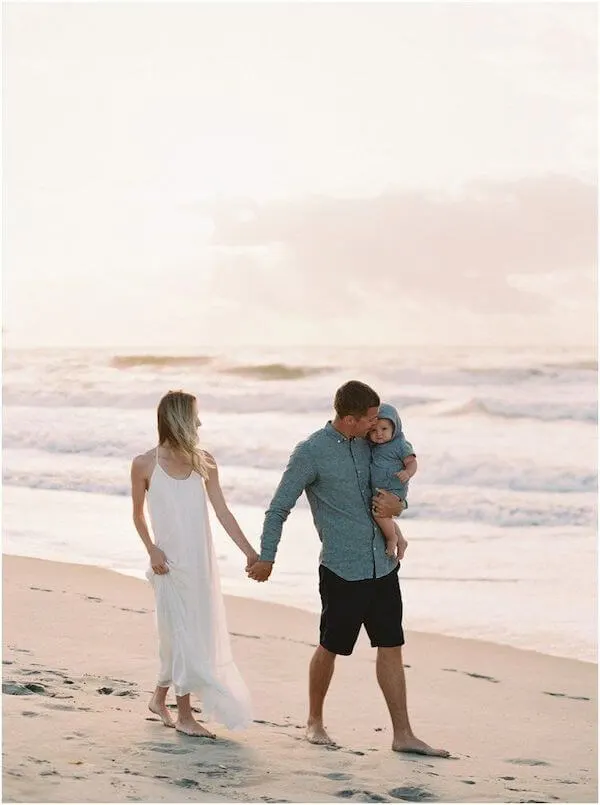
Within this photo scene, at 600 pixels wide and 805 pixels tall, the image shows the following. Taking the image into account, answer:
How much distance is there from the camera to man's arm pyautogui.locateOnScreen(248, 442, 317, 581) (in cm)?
547

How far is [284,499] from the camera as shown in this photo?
549cm

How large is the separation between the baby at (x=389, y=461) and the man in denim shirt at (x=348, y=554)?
39 millimetres

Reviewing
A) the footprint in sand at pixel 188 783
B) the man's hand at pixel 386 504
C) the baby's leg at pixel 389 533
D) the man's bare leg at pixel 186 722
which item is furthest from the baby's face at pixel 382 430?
the footprint in sand at pixel 188 783

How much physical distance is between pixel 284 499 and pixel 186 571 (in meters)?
0.57

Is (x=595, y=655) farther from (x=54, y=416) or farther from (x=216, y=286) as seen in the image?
(x=216, y=286)

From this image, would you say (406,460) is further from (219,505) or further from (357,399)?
(219,505)

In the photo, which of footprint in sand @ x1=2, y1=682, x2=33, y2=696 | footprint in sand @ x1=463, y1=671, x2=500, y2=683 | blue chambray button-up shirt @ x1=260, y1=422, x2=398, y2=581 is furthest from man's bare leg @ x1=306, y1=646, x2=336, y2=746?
footprint in sand @ x1=463, y1=671, x2=500, y2=683

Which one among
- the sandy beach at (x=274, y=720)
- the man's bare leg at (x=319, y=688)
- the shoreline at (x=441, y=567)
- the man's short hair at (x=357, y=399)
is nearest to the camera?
the sandy beach at (x=274, y=720)

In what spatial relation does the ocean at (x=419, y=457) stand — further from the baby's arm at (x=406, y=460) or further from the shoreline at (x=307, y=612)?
the baby's arm at (x=406, y=460)

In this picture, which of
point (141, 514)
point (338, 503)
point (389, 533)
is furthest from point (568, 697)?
point (141, 514)

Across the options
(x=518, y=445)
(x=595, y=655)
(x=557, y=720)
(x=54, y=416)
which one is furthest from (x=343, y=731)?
(x=54, y=416)

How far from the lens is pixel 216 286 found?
3703 centimetres

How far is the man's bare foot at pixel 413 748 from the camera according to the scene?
547 cm

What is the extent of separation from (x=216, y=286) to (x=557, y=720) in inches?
1235
